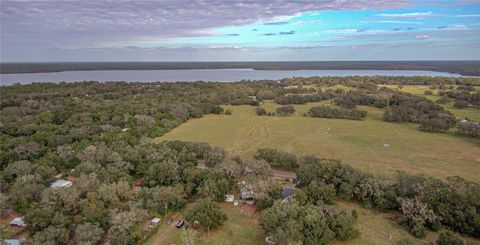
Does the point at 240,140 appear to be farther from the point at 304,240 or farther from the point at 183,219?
the point at 304,240

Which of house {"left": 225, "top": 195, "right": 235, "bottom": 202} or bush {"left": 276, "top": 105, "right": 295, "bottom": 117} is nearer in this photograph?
house {"left": 225, "top": 195, "right": 235, "bottom": 202}

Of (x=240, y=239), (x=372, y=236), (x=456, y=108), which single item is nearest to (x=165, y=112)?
(x=240, y=239)

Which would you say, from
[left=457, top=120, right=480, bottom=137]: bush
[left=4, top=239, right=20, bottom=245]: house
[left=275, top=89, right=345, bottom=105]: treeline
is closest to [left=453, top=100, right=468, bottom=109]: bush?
[left=457, top=120, right=480, bottom=137]: bush

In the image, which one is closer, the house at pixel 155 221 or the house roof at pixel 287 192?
the house at pixel 155 221

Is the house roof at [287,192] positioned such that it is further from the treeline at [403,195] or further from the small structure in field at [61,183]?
the small structure in field at [61,183]

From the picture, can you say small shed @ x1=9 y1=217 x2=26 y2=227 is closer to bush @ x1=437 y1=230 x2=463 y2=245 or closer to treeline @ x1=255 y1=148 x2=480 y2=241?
treeline @ x1=255 y1=148 x2=480 y2=241

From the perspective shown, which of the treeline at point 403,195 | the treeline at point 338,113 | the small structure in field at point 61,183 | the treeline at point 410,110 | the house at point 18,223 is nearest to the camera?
the treeline at point 403,195

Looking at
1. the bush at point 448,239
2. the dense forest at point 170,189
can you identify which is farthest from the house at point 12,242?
the bush at point 448,239

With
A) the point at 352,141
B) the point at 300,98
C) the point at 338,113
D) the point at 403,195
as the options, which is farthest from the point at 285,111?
A: the point at 403,195
